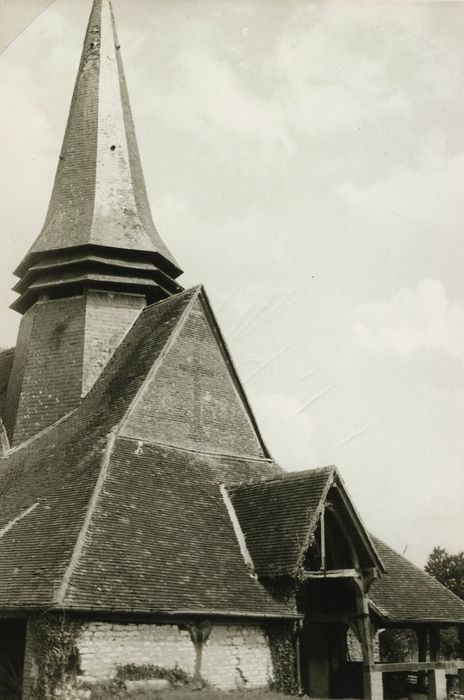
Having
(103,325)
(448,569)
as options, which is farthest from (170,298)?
(448,569)

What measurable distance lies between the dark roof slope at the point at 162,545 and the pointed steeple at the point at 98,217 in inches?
232

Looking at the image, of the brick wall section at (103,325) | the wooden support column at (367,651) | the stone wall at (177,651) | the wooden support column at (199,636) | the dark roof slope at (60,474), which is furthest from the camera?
the brick wall section at (103,325)

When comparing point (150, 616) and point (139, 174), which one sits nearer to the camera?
point (150, 616)

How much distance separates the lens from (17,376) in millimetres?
19391

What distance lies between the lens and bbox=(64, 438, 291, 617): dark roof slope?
38.0 feet

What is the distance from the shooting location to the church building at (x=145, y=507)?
38.1ft

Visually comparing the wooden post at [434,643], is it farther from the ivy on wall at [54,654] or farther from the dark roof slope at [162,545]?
the ivy on wall at [54,654]

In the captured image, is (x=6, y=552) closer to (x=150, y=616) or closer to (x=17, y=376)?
(x=150, y=616)

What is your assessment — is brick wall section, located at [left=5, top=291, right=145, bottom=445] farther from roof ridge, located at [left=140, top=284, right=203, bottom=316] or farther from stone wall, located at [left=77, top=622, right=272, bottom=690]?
stone wall, located at [left=77, top=622, right=272, bottom=690]

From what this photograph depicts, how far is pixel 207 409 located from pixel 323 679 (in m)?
6.14

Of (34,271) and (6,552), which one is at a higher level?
Result: (34,271)

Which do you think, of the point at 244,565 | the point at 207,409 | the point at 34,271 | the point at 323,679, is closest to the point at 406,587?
the point at 323,679

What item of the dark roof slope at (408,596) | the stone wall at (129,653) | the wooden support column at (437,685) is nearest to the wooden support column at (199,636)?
the stone wall at (129,653)

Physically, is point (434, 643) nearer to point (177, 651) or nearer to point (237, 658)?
point (237, 658)
